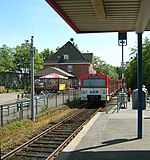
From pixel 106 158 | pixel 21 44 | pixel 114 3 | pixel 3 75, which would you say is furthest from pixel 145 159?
pixel 21 44

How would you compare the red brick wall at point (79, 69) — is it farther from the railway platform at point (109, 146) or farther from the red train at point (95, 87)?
the railway platform at point (109, 146)

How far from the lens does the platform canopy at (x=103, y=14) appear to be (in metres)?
7.36

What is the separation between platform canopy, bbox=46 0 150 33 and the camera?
7.36 meters

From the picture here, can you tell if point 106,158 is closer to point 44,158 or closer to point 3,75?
point 44,158

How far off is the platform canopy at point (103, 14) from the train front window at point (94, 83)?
16307 millimetres

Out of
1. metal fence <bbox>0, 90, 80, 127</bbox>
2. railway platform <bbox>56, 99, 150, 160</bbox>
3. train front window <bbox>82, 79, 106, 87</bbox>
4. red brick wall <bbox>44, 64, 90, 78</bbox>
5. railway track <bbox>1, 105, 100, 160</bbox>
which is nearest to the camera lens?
railway platform <bbox>56, 99, 150, 160</bbox>

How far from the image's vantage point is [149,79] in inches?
1858

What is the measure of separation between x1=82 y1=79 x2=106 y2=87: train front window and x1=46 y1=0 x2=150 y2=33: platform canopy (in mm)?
16307

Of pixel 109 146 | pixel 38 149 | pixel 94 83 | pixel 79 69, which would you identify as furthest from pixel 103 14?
pixel 79 69

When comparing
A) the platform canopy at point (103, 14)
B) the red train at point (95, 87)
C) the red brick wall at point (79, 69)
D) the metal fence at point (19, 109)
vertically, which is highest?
the red brick wall at point (79, 69)

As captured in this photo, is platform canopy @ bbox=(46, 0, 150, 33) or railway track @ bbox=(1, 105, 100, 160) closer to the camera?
platform canopy @ bbox=(46, 0, 150, 33)

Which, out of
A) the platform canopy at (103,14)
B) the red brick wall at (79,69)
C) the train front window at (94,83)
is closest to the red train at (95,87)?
the train front window at (94,83)

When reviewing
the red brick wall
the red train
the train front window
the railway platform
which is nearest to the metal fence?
the railway platform

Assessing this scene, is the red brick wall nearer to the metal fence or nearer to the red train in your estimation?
the red train
